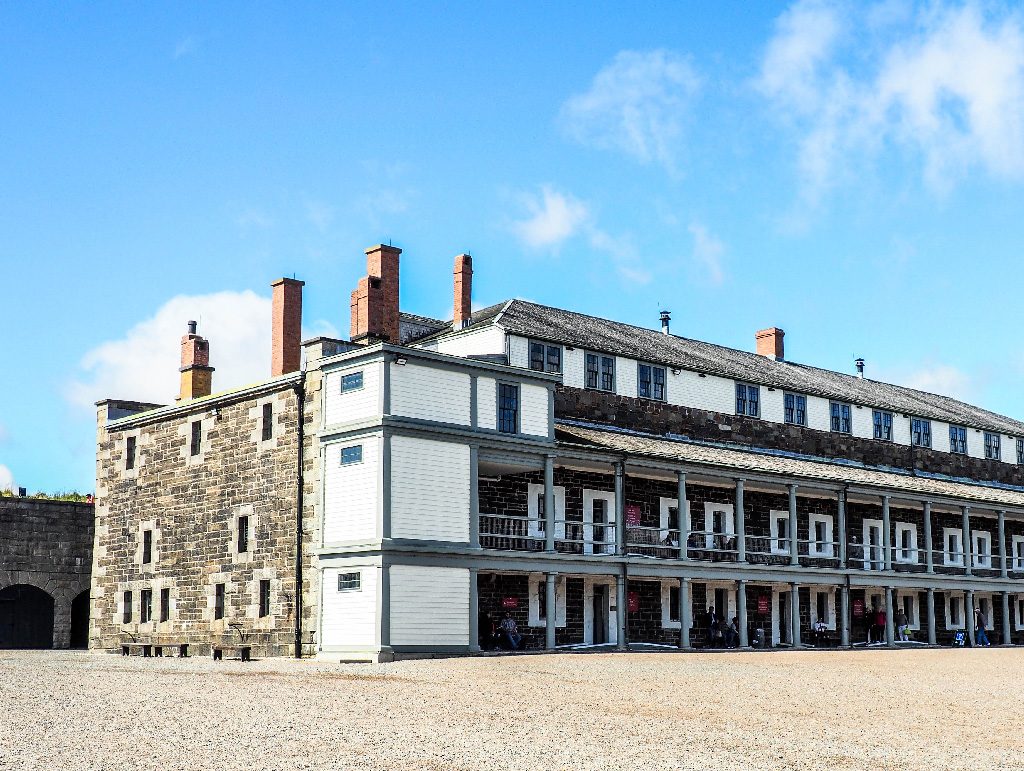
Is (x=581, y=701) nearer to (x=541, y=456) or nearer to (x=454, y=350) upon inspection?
(x=541, y=456)

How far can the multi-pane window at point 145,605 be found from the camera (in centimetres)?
4234

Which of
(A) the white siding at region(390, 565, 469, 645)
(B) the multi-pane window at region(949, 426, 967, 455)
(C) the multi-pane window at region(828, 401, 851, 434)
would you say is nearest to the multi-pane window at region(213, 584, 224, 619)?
(A) the white siding at region(390, 565, 469, 645)

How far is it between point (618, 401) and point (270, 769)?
32.2m

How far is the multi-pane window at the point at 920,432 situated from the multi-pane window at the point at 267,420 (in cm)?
3051

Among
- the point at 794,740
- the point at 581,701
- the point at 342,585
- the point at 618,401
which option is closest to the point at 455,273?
the point at 618,401

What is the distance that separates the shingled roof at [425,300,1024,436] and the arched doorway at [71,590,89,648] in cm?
1786

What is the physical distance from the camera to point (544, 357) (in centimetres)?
4278

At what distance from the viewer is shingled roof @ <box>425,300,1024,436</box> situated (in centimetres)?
4397

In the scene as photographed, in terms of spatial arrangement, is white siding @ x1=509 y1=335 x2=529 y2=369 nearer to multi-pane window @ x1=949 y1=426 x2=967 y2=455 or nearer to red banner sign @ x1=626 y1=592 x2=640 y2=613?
red banner sign @ x1=626 y1=592 x2=640 y2=613

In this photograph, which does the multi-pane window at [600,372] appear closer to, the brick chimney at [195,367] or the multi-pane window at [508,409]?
the multi-pane window at [508,409]

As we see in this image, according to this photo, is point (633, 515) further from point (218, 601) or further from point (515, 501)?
point (218, 601)

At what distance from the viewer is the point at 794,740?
16344 millimetres

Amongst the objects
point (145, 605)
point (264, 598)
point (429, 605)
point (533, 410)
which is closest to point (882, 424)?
point (533, 410)

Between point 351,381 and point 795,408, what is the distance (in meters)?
22.6
